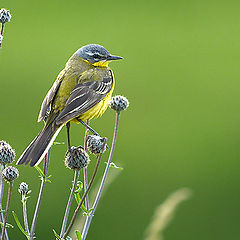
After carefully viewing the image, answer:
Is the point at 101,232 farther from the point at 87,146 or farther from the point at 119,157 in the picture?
the point at 87,146

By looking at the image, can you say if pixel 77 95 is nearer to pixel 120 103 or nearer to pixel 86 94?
pixel 86 94

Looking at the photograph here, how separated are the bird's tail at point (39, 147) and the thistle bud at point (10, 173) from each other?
0.20 feet

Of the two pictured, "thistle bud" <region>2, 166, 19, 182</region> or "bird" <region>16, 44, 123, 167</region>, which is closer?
"thistle bud" <region>2, 166, 19, 182</region>

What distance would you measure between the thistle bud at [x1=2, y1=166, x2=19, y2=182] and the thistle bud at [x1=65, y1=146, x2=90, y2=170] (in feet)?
0.91

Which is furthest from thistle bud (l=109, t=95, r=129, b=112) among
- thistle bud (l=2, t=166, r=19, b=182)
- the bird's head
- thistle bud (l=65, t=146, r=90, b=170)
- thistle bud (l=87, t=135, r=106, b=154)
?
thistle bud (l=2, t=166, r=19, b=182)

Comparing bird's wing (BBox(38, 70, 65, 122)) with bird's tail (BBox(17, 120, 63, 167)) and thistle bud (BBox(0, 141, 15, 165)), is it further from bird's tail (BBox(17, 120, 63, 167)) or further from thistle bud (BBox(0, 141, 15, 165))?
thistle bud (BBox(0, 141, 15, 165))

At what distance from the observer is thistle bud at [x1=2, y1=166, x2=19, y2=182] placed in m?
2.96

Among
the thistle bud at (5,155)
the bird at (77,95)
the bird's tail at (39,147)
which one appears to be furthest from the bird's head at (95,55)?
the thistle bud at (5,155)

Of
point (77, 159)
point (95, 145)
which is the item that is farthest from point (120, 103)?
point (77, 159)

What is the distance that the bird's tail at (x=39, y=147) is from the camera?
9.98 feet

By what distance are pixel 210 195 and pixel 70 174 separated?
1.73 metres

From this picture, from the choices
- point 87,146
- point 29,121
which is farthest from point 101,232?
point 87,146

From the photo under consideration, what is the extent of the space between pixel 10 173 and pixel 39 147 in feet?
0.74

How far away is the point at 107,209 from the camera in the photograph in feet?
25.7
